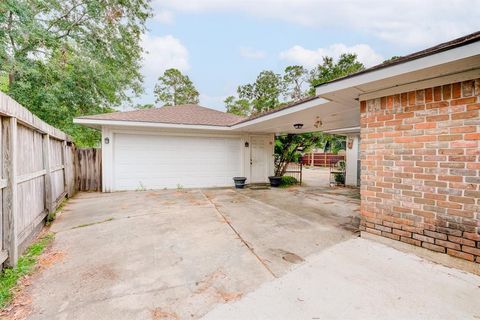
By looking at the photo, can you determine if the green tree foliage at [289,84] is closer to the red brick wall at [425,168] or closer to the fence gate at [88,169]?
the fence gate at [88,169]

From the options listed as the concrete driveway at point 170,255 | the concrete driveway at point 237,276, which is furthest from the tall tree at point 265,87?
the concrete driveway at point 237,276

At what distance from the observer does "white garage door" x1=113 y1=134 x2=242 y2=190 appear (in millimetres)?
8375

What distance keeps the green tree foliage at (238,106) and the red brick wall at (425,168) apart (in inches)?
801

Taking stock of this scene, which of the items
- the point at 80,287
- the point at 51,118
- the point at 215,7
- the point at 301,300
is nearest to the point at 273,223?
the point at 301,300

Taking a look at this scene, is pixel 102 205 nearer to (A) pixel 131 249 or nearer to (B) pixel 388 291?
(A) pixel 131 249

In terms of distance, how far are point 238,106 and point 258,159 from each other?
16.2 metres

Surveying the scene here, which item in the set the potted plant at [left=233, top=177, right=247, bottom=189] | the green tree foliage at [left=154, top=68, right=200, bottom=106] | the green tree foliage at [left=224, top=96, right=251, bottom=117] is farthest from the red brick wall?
the green tree foliage at [left=154, top=68, right=200, bottom=106]

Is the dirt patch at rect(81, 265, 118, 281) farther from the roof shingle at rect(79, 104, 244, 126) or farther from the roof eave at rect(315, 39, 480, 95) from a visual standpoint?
the roof shingle at rect(79, 104, 244, 126)

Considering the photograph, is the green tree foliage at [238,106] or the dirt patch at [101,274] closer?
the dirt patch at [101,274]

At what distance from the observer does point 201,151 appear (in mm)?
9383

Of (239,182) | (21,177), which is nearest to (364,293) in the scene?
(21,177)

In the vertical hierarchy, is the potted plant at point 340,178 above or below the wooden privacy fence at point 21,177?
below

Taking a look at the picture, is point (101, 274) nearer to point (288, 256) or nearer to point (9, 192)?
point (9, 192)

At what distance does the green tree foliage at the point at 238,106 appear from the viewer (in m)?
24.0
